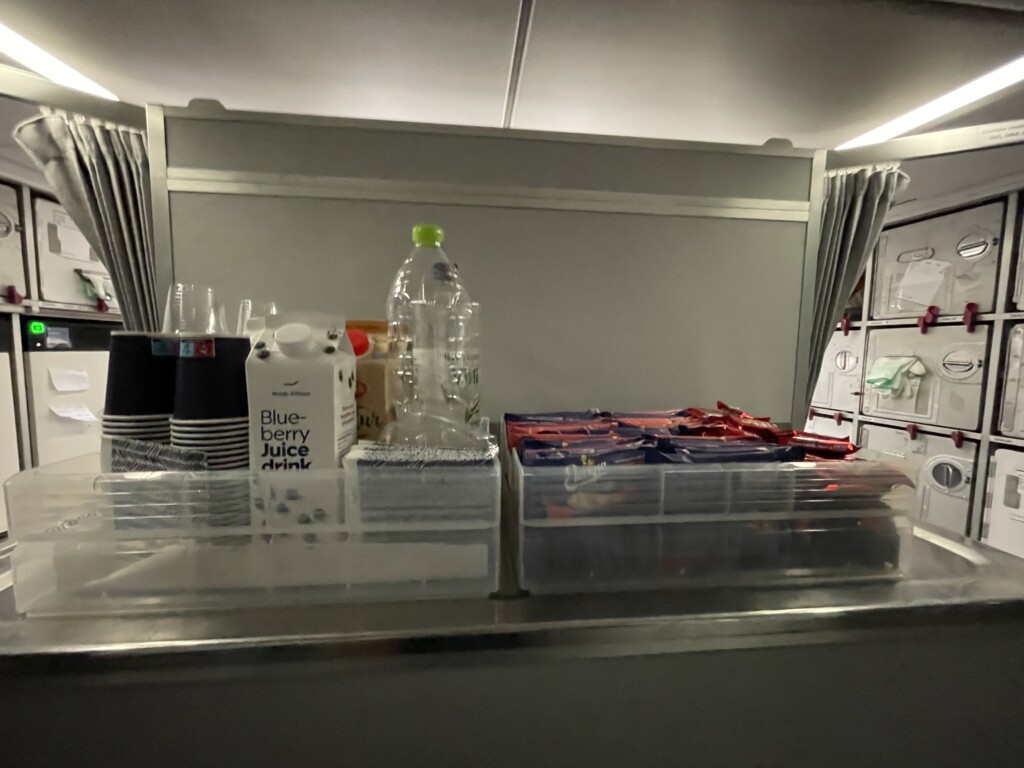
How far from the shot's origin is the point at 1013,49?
2.64ft

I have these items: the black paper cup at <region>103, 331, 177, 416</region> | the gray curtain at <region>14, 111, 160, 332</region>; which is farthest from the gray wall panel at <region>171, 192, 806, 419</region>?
the black paper cup at <region>103, 331, 177, 416</region>

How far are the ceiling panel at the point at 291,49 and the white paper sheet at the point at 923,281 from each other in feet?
7.12

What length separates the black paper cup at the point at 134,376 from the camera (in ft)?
1.77

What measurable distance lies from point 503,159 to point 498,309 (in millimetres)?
300

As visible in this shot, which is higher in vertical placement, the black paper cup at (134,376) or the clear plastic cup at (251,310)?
the clear plastic cup at (251,310)

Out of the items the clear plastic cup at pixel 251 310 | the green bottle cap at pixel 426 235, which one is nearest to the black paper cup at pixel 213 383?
the clear plastic cup at pixel 251 310

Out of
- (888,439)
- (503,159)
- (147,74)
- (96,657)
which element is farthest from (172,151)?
(888,439)

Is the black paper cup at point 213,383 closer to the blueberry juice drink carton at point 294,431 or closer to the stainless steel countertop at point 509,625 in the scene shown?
the blueberry juice drink carton at point 294,431

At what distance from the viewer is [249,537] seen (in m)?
→ 0.52

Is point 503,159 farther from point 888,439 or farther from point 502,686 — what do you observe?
point 888,439

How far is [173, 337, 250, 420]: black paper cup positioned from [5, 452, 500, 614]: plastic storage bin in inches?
2.9

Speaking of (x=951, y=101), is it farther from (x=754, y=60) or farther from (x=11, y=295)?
(x=11, y=295)

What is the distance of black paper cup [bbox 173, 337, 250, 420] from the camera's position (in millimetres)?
522

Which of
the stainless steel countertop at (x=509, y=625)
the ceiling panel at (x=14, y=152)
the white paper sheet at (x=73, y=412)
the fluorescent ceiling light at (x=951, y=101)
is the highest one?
the ceiling panel at (x=14, y=152)
